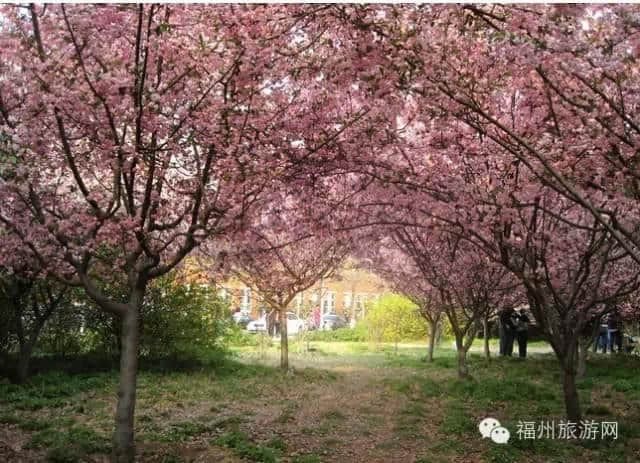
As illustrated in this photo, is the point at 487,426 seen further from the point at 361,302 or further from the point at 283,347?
the point at 361,302

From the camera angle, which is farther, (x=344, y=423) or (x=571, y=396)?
(x=344, y=423)

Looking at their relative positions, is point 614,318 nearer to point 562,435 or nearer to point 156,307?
point 562,435

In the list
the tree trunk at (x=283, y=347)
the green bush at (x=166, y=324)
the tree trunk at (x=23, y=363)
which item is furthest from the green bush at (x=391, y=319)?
the tree trunk at (x=23, y=363)

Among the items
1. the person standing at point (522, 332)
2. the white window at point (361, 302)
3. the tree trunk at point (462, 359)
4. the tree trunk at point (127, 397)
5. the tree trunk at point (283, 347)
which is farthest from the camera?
the white window at point (361, 302)

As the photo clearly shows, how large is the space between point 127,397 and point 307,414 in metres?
3.40

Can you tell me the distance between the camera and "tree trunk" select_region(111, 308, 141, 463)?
571 centimetres

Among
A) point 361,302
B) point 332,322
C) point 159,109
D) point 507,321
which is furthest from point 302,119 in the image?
point 332,322

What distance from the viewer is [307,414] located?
8.61 meters

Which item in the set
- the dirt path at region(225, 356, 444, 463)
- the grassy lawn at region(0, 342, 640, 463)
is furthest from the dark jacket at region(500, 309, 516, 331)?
the dirt path at region(225, 356, 444, 463)

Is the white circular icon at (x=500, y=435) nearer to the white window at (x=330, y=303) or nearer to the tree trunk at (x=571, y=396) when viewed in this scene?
the tree trunk at (x=571, y=396)

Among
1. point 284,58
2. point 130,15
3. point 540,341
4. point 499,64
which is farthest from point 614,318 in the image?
point 130,15

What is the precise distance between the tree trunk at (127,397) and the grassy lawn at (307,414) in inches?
9.6

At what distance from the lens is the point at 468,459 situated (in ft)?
20.4

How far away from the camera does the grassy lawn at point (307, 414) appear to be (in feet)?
20.7
